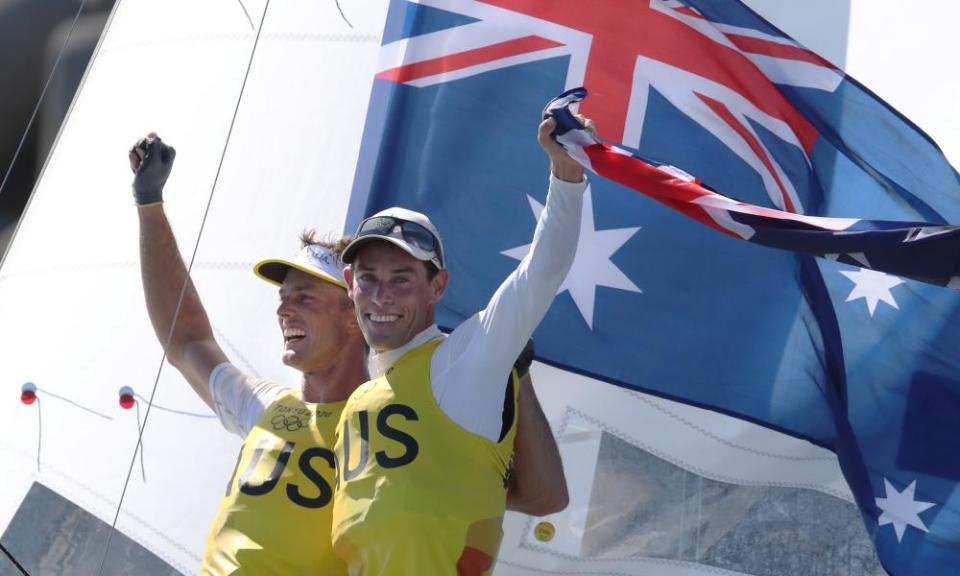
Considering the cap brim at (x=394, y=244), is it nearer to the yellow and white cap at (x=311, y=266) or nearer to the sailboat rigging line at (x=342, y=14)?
the yellow and white cap at (x=311, y=266)

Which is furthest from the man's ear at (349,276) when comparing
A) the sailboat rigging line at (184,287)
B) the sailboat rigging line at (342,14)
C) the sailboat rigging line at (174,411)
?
the sailboat rigging line at (342,14)

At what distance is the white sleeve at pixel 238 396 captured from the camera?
3492mm

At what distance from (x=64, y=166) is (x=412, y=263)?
1873 mm

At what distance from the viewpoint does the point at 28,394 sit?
13.2 ft

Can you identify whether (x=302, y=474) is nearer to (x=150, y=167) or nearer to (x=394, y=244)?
(x=394, y=244)

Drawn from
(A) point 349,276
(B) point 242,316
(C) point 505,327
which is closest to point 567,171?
(C) point 505,327

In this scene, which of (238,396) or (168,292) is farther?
(168,292)

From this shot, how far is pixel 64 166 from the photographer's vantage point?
14.9 feet

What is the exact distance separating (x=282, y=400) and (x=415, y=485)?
67cm

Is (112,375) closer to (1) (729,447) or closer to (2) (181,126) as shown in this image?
(2) (181,126)

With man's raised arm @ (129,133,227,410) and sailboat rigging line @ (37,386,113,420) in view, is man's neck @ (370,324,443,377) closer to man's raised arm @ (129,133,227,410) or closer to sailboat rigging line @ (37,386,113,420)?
man's raised arm @ (129,133,227,410)

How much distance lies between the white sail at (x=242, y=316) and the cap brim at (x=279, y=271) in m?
0.44

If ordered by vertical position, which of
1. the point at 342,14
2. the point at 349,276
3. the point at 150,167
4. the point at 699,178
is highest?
the point at 342,14

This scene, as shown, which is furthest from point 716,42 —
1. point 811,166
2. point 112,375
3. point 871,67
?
point 112,375
